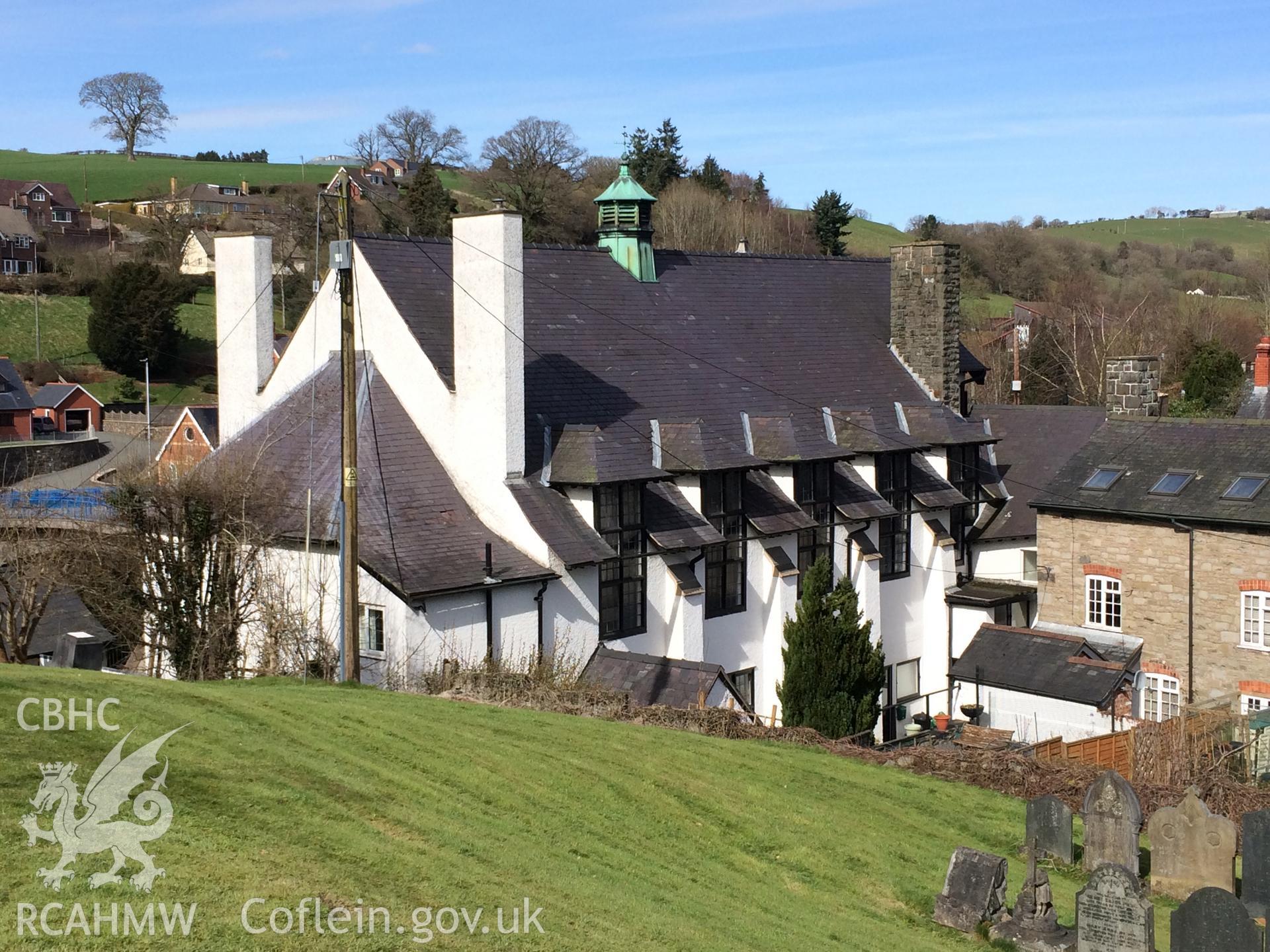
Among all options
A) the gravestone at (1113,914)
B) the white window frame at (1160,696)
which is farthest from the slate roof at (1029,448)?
the gravestone at (1113,914)

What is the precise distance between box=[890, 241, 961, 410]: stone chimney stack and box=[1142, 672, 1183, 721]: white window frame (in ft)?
31.4

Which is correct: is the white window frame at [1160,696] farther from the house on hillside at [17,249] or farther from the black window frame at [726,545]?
the house on hillside at [17,249]

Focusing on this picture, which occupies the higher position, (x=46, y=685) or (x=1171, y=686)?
(x=46, y=685)

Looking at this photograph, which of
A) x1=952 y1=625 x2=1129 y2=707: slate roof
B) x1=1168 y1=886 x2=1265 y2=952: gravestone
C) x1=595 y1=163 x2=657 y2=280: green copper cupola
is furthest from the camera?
x1=595 y1=163 x2=657 y2=280: green copper cupola

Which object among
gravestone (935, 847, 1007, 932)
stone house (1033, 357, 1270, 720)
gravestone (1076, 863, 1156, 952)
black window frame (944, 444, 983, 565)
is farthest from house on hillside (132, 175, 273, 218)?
gravestone (1076, 863, 1156, 952)

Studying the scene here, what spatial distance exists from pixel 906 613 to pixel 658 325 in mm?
9229

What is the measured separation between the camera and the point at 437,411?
80.1ft

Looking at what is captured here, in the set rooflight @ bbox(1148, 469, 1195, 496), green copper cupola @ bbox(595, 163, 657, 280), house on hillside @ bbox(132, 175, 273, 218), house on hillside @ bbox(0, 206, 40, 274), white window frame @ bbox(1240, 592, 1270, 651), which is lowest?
white window frame @ bbox(1240, 592, 1270, 651)

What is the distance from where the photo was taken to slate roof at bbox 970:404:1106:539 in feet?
108

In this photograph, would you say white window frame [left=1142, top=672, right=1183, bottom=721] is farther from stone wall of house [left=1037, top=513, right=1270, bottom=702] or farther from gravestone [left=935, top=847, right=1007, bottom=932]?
gravestone [left=935, top=847, right=1007, bottom=932]

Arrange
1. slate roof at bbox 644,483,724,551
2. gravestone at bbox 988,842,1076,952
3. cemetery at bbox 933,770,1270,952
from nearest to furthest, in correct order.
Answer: cemetery at bbox 933,770,1270,952 → gravestone at bbox 988,842,1076,952 → slate roof at bbox 644,483,724,551

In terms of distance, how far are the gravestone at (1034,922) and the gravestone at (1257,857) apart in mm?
3188

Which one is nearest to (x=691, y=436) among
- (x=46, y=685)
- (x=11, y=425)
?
(x=46, y=685)

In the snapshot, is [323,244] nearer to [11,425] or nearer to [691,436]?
[11,425]
